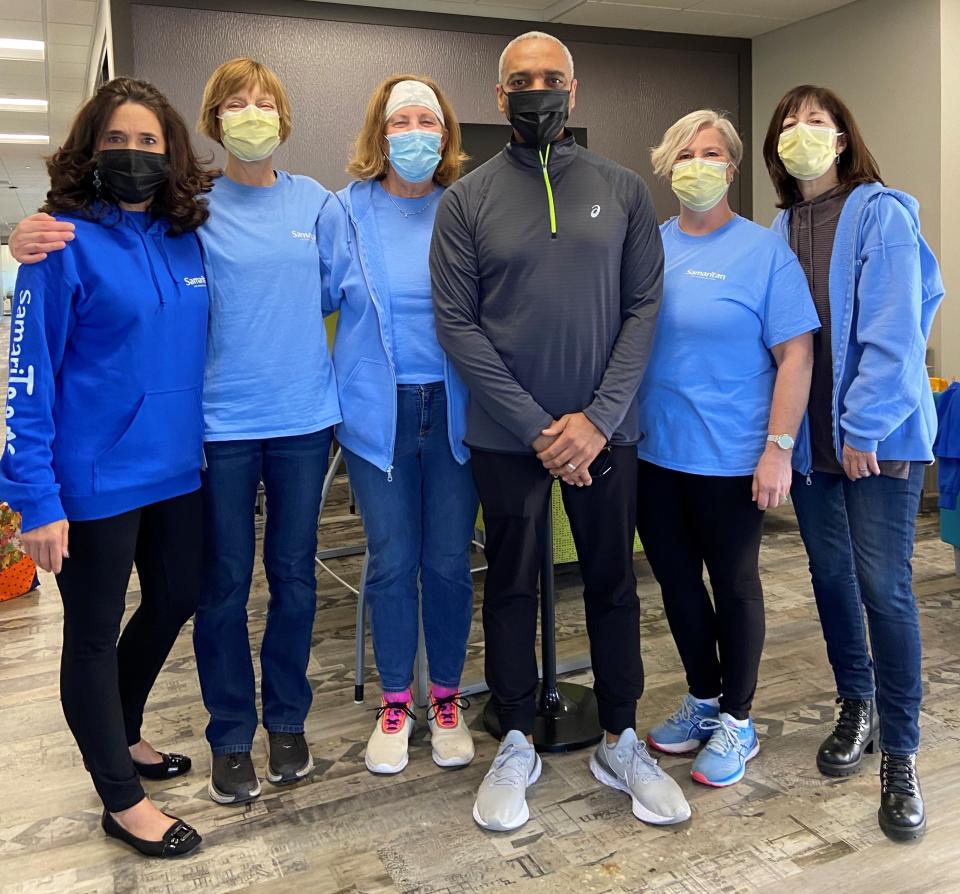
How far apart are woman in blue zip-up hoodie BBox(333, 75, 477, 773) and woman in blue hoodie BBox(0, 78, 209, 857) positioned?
354 millimetres

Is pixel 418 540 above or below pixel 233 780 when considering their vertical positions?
above

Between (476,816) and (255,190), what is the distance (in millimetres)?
1392

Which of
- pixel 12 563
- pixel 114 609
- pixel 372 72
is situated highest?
pixel 372 72

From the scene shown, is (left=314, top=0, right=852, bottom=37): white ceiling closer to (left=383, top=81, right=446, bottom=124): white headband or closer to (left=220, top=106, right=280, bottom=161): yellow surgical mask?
(left=383, top=81, right=446, bottom=124): white headband

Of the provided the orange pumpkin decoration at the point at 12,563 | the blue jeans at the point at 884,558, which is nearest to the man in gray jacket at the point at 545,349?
the blue jeans at the point at 884,558

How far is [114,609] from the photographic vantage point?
173 cm

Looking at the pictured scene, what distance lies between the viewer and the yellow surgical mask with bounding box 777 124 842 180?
1896mm

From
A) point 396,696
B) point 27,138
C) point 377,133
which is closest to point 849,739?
point 396,696

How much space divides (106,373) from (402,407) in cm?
62

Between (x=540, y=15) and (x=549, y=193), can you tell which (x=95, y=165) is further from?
(x=540, y=15)

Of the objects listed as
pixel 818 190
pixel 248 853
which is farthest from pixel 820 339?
pixel 248 853

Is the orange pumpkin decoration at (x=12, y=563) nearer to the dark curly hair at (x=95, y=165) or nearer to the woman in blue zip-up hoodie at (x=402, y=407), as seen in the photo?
the woman in blue zip-up hoodie at (x=402, y=407)

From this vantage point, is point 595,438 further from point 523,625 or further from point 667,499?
point 523,625

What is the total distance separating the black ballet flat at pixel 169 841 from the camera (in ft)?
6.03
